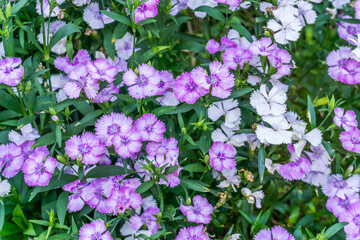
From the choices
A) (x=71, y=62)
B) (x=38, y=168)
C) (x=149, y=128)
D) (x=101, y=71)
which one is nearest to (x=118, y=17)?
(x=101, y=71)

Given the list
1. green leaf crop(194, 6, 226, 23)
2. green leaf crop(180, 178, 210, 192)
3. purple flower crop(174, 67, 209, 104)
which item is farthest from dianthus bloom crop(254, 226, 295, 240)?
green leaf crop(194, 6, 226, 23)

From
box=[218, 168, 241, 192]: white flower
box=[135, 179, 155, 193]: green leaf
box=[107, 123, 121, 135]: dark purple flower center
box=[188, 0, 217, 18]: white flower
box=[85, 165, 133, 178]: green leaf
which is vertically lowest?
box=[218, 168, 241, 192]: white flower

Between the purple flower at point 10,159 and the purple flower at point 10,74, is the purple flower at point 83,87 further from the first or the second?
the purple flower at point 10,159

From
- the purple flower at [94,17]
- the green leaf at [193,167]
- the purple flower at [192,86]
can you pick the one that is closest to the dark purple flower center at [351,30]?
the purple flower at [192,86]

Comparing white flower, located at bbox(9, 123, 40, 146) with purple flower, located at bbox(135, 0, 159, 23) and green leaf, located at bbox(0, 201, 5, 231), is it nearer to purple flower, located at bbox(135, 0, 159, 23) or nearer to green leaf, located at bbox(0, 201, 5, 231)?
green leaf, located at bbox(0, 201, 5, 231)

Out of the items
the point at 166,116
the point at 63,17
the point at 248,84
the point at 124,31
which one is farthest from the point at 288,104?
the point at 63,17

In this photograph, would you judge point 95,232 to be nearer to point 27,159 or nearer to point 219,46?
point 27,159
